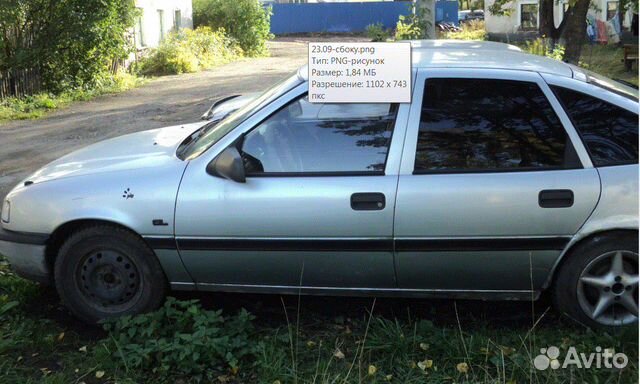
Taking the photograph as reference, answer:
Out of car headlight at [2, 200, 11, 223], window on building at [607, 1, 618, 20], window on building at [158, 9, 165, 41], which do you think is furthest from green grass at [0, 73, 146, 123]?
window on building at [607, 1, 618, 20]

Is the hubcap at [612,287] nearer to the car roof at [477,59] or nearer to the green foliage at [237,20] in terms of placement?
the car roof at [477,59]

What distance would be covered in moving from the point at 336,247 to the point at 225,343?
2.64 feet

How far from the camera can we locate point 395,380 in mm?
3541

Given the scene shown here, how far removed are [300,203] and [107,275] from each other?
1.29 m

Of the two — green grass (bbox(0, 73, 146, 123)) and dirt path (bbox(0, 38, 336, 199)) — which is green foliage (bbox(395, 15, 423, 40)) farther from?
green grass (bbox(0, 73, 146, 123))

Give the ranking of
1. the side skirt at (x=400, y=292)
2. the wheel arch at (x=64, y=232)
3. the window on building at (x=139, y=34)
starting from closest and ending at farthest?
the side skirt at (x=400, y=292) → the wheel arch at (x=64, y=232) → the window on building at (x=139, y=34)

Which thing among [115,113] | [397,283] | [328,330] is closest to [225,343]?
[328,330]

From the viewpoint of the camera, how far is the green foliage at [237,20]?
103 feet

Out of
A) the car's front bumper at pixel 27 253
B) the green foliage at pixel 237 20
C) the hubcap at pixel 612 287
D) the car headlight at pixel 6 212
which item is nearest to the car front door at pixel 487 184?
the hubcap at pixel 612 287

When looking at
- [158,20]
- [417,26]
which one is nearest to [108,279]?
[417,26]

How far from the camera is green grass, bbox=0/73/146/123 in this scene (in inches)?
529

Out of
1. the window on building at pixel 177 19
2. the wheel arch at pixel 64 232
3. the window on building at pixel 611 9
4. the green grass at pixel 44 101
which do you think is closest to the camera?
the wheel arch at pixel 64 232

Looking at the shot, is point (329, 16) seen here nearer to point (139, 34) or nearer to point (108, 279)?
point (139, 34)

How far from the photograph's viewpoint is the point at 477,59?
14.3 ft
